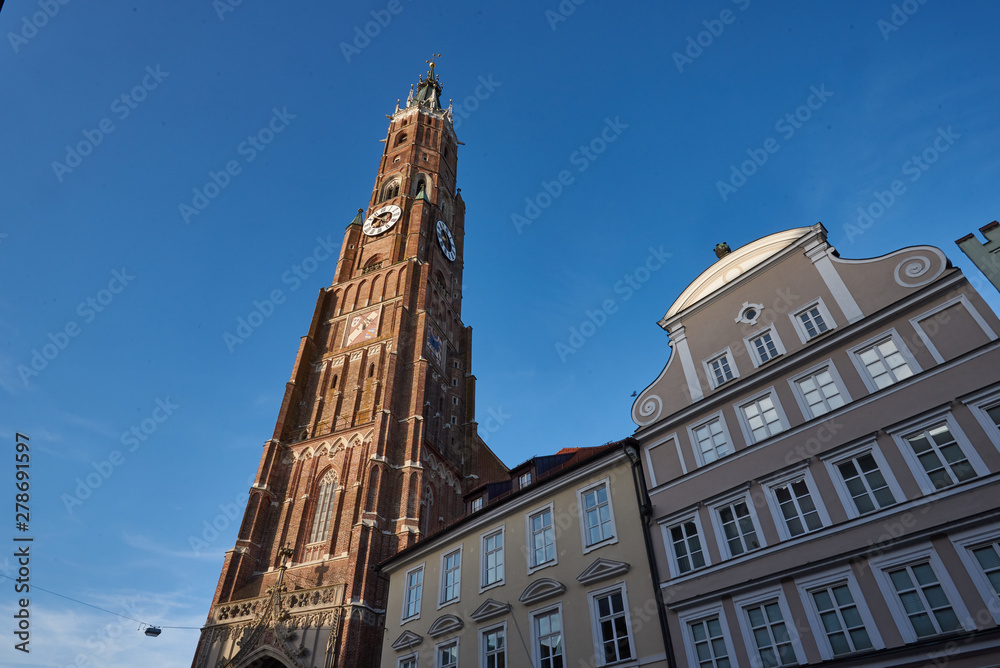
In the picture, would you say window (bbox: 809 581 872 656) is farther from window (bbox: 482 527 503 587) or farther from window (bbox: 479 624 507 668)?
window (bbox: 482 527 503 587)

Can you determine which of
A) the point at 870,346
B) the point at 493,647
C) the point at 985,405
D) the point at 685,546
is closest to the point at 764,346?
the point at 870,346

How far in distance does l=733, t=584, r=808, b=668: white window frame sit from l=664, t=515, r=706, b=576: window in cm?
138

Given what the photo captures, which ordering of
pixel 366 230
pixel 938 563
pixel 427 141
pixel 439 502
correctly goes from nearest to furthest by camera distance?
pixel 938 563
pixel 439 502
pixel 366 230
pixel 427 141

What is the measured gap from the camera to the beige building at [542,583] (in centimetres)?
1496

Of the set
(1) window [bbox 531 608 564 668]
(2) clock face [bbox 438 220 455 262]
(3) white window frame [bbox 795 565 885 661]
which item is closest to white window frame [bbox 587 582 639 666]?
(1) window [bbox 531 608 564 668]

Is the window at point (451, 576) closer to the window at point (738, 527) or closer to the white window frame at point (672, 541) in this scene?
the white window frame at point (672, 541)

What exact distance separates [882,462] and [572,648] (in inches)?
321

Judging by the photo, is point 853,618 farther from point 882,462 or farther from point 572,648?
point 572,648

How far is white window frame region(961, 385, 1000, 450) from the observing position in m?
11.6

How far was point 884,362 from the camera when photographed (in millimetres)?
13859

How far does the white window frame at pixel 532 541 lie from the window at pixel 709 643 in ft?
14.0

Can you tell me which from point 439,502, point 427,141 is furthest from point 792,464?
point 427,141

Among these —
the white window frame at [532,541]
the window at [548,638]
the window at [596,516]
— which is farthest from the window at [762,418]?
the window at [548,638]

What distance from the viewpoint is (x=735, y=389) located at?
52.3 ft
